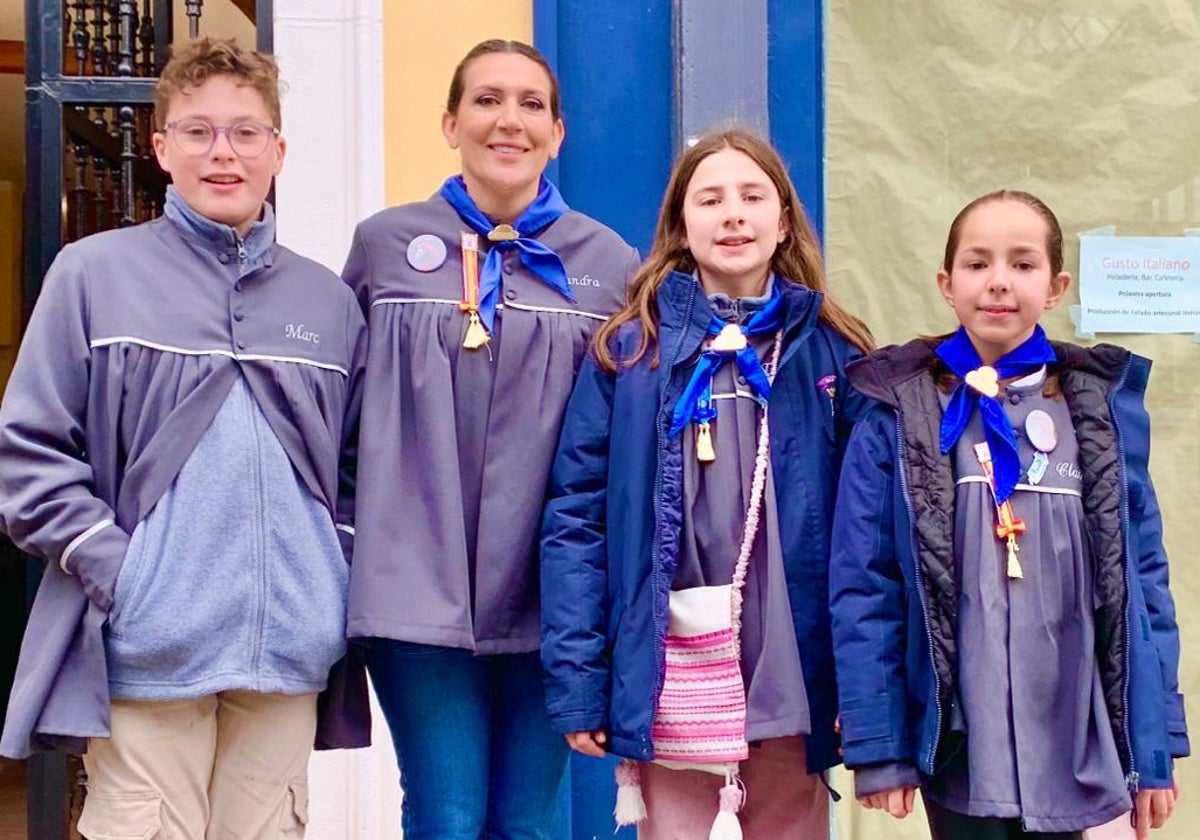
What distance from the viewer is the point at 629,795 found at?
2857 mm

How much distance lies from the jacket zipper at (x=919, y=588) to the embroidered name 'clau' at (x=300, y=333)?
1132 millimetres

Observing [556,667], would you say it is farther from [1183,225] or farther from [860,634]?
[1183,225]

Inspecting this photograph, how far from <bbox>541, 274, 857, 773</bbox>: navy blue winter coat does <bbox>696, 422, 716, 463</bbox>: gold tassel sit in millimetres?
39

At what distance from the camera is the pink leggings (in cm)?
285

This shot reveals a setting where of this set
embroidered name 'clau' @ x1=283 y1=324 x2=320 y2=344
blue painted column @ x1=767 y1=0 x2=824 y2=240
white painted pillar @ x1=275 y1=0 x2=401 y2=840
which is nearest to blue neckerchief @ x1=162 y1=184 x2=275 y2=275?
embroidered name 'clau' @ x1=283 y1=324 x2=320 y2=344

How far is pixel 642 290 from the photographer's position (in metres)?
2.99

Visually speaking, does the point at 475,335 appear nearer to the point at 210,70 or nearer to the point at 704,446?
the point at 704,446

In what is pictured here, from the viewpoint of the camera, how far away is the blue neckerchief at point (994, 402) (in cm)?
274

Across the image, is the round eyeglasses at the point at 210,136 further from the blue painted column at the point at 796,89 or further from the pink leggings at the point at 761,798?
the blue painted column at the point at 796,89

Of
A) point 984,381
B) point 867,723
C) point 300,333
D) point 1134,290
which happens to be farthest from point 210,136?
point 1134,290

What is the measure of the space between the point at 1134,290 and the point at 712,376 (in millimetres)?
1986

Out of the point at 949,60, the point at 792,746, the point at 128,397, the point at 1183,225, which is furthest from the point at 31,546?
the point at 1183,225

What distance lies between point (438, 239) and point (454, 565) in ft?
2.22

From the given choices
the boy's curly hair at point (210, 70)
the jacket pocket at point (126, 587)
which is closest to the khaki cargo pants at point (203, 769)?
the jacket pocket at point (126, 587)
